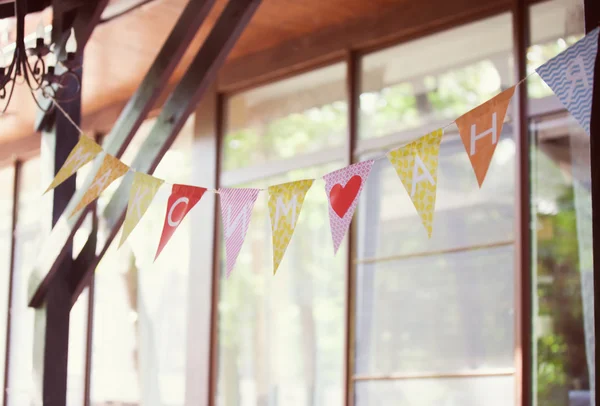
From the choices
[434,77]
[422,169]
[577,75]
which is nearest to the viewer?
[577,75]

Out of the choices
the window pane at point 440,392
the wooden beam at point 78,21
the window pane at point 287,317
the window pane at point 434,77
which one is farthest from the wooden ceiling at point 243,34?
the window pane at point 440,392

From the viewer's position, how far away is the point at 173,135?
3668mm

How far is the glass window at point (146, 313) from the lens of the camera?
5531 millimetres

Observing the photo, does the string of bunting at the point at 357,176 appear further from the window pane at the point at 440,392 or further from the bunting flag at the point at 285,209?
the window pane at the point at 440,392

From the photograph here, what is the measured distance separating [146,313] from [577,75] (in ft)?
13.1

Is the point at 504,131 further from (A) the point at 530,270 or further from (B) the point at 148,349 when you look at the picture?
(B) the point at 148,349

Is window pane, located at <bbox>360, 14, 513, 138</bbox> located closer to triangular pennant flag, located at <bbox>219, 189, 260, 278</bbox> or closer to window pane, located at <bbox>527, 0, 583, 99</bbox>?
window pane, located at <bbox>527, 0, 583, 99</bbox>

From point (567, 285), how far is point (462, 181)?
6.11 ft

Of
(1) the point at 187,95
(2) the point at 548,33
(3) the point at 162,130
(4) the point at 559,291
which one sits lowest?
(4) the point at 559,291

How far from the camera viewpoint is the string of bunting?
2327 millimetres

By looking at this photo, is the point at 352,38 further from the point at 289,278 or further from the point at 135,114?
the point at 135,114

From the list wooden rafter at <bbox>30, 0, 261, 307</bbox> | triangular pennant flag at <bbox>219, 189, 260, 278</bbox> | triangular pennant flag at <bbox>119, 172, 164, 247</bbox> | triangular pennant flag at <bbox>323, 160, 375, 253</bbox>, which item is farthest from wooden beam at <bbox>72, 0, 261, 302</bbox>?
triangular pennant flag at <bbox>323, 160, 375, 253</bbox>

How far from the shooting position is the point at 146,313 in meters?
5.77

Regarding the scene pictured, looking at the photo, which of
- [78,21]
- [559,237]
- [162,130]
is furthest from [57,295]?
[559,237]
